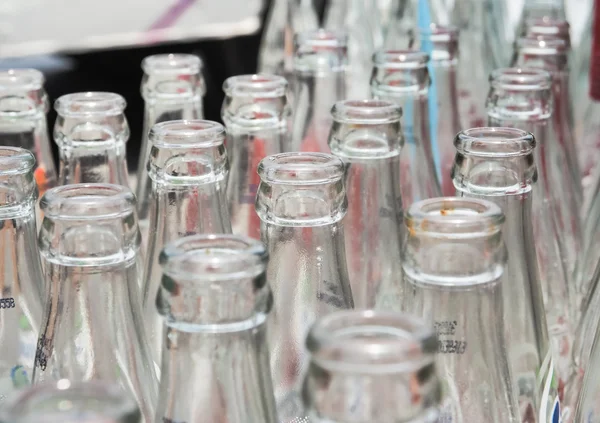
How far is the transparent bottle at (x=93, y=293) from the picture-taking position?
1.61 ft

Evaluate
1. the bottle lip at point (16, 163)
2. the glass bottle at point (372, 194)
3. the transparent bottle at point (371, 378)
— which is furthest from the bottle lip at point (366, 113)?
the transparent bottle at point (371, 378)

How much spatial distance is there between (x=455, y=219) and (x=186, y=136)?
8.4 inches

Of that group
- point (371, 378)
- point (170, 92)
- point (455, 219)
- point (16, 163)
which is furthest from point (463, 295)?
point (170, 92)

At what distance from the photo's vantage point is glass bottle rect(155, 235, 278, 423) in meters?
0.41

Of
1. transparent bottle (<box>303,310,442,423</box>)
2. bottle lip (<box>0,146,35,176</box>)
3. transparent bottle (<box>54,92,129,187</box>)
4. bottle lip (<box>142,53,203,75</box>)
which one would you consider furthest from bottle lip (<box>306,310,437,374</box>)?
bottle lip (<box>142,53,203,75</box>)

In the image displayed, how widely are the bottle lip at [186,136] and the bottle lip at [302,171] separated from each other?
2.5 inches

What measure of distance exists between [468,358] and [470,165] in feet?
0.46

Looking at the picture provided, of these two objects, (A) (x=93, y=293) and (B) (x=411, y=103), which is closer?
(A) (x=93, y=293)

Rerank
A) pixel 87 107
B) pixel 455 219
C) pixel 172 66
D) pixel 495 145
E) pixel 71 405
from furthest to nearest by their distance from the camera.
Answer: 1. pixel 172 66
2. pixel 87 107
3. pixel 495 145
4. pixel 455 219
5. pixel 71 405

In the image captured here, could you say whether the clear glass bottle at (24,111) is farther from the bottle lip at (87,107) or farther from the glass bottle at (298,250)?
the glass bottle at (298,250)

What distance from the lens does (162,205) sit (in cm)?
62

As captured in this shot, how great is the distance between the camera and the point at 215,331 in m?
0.42

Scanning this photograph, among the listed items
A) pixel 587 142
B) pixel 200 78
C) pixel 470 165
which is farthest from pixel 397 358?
pixel 587 142

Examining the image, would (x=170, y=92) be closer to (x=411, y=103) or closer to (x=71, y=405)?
(x=411, y=103)
